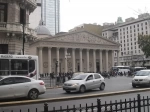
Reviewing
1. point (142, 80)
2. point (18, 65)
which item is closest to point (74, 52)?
point (142, 80)

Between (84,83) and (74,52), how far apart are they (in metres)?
66.2

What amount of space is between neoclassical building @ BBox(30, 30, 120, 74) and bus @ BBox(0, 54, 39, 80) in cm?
5172

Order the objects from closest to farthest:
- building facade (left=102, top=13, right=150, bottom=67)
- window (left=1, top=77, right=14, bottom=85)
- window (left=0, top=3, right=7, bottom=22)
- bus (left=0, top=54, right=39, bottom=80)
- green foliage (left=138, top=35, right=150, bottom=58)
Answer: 1. window (left=1, top=77, right=14, bottom=85)
2. bus (left=0, top=54, right=39, bottom=80)
3. window (left=0, top=3, right=7, bottom=22)
4. green foliage (left=138, top=35, right=150, bottom=58)
5. building facade (left=102, top=13, right=150, bottom=67)

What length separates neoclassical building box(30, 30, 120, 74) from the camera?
79.3 metres

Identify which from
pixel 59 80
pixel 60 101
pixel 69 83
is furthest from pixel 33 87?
pixel 59 80

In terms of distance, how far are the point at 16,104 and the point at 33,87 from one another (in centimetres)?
364

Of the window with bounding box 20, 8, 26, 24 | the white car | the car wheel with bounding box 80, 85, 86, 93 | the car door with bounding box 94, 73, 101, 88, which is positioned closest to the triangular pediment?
the window with bounding box 20, 8, 26, 24

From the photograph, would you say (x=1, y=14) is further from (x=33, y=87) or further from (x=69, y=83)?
(x=33, y=87)

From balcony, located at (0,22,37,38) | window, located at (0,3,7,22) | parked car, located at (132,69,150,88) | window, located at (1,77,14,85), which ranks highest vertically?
window, located at (0,3,7,22)

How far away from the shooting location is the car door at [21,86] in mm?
14156

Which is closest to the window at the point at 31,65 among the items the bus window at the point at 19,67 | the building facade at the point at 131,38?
the bus window at the point at 19,67

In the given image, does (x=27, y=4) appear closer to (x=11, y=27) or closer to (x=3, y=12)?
(x=3, y=12)

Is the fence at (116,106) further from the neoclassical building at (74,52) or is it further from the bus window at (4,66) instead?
the neoclassical building at (74,52)

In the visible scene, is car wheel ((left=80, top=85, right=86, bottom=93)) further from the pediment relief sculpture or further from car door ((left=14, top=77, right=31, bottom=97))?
the pediment relief sculpture
